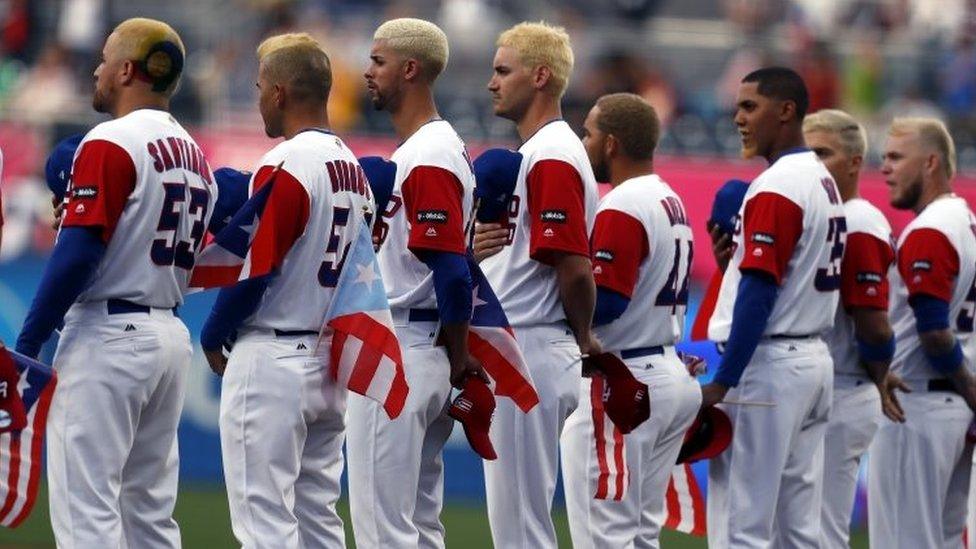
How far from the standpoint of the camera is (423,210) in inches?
291

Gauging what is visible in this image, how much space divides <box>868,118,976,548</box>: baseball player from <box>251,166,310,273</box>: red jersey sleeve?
3889 millimetres

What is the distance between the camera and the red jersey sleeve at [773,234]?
27.7ft

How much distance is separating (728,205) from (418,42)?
83.9 inches

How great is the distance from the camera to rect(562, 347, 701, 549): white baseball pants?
26.7ft

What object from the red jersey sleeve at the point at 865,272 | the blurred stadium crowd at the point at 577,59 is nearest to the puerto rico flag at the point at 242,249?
the red jersey sleeve at the point at 865,272

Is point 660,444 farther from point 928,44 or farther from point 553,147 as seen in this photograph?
point 928,44

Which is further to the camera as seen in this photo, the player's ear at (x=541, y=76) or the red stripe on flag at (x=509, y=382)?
the player's ear at (x=541, y=76)

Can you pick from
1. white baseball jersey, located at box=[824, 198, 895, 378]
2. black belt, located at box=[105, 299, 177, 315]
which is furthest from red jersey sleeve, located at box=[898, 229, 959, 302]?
black belt, located at box=[105, 299, 177, 315]

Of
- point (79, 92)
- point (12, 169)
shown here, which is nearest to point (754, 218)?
point (12, 169)

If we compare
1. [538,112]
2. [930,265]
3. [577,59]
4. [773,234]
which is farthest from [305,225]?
[577,59]

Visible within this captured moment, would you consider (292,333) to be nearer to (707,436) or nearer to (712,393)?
(712,393)

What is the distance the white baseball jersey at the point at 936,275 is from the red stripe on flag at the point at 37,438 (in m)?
4.78

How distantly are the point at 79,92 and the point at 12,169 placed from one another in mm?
1807

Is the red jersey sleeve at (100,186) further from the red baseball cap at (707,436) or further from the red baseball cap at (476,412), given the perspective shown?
the red baseball cap at (707,436)
